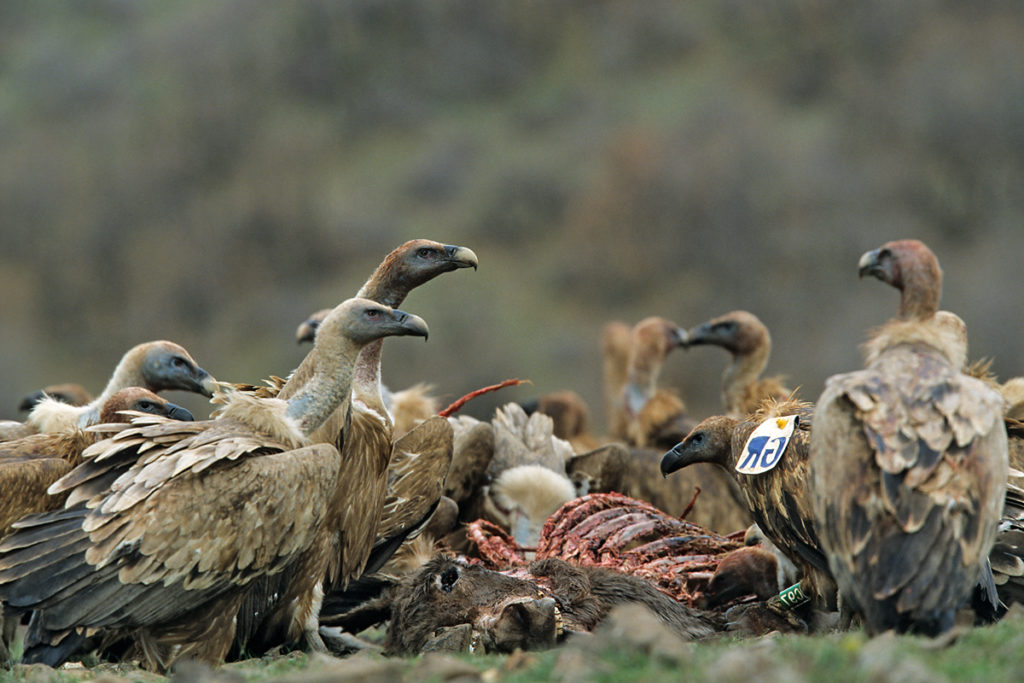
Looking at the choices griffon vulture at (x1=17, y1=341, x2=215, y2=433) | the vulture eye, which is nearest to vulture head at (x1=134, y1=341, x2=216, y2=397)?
griffon vulture at (x1=17, y1=341, x2=215, y2=433)

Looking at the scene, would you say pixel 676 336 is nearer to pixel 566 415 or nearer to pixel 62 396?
pixel 566 415

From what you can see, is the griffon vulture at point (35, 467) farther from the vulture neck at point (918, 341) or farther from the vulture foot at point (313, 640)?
the vulture neck at point (918, 341)

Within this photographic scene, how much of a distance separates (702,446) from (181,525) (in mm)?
2782

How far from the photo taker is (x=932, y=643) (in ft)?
12.7

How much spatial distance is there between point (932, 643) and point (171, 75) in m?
43.5

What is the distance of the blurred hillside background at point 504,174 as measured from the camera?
32188mm

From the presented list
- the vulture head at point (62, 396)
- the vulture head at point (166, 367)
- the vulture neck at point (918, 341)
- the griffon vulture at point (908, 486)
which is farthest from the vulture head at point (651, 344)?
the griffon vulture at point (908, 486)

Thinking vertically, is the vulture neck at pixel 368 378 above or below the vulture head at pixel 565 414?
below

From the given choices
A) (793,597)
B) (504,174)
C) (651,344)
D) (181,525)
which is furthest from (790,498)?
(504,174)

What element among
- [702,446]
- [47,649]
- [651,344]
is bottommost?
[47,649]

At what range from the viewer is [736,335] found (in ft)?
37.2

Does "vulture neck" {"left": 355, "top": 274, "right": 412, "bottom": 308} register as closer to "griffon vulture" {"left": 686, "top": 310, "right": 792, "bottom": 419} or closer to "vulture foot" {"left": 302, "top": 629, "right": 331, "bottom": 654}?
"vulture foot" {"left": 302, "top": 629, "right": 331, "bottom": 654}

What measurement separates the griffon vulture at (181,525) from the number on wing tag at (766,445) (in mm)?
1776

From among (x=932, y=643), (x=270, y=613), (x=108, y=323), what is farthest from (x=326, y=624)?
(x=108, y=323)
